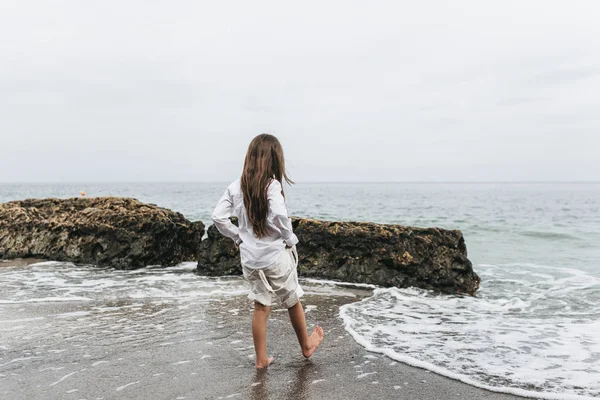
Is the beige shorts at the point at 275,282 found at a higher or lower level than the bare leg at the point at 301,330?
higher

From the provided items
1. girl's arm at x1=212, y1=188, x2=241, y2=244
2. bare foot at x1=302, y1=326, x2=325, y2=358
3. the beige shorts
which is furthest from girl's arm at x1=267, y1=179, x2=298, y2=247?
bare foot at x1=302, y1=326, x2=325, y2=358

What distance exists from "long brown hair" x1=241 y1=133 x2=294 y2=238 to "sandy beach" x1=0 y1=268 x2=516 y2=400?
1161mm

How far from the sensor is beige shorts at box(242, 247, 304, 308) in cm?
406

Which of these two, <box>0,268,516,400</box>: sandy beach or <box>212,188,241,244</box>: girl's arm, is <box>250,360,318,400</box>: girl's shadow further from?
<box>212,188,241,244</box>: girl's arm

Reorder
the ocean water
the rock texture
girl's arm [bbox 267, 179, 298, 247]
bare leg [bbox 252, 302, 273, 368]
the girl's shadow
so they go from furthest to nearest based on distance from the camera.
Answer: the rock texture
the ocean water
bare leg [bbox 252, 302, 273, 368]
girl's arm [bbox 267, 179, 298, 247]
the girl's shadow

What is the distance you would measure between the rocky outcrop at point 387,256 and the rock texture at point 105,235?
2.89 meters

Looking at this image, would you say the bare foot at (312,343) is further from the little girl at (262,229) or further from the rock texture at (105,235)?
the rock texture at (105,235)

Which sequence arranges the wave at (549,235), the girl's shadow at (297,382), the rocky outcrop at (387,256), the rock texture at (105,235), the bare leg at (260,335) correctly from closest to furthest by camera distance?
the girl's shadow at (297,382) < the bare leg at (260,335) < the rocky outcrop at (387,256) < the rock texture at (105,235) < the wave at (549,235)

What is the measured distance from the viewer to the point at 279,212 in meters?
3.92

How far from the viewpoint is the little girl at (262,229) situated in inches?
157

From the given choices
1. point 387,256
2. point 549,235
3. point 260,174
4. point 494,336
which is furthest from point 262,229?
point 549,235

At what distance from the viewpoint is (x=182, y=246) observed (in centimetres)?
1016

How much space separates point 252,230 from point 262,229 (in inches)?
3.8

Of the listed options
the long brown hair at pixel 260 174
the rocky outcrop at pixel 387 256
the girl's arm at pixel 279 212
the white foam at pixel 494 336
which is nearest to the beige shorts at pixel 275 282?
the girl's arm at pixel 279 212
